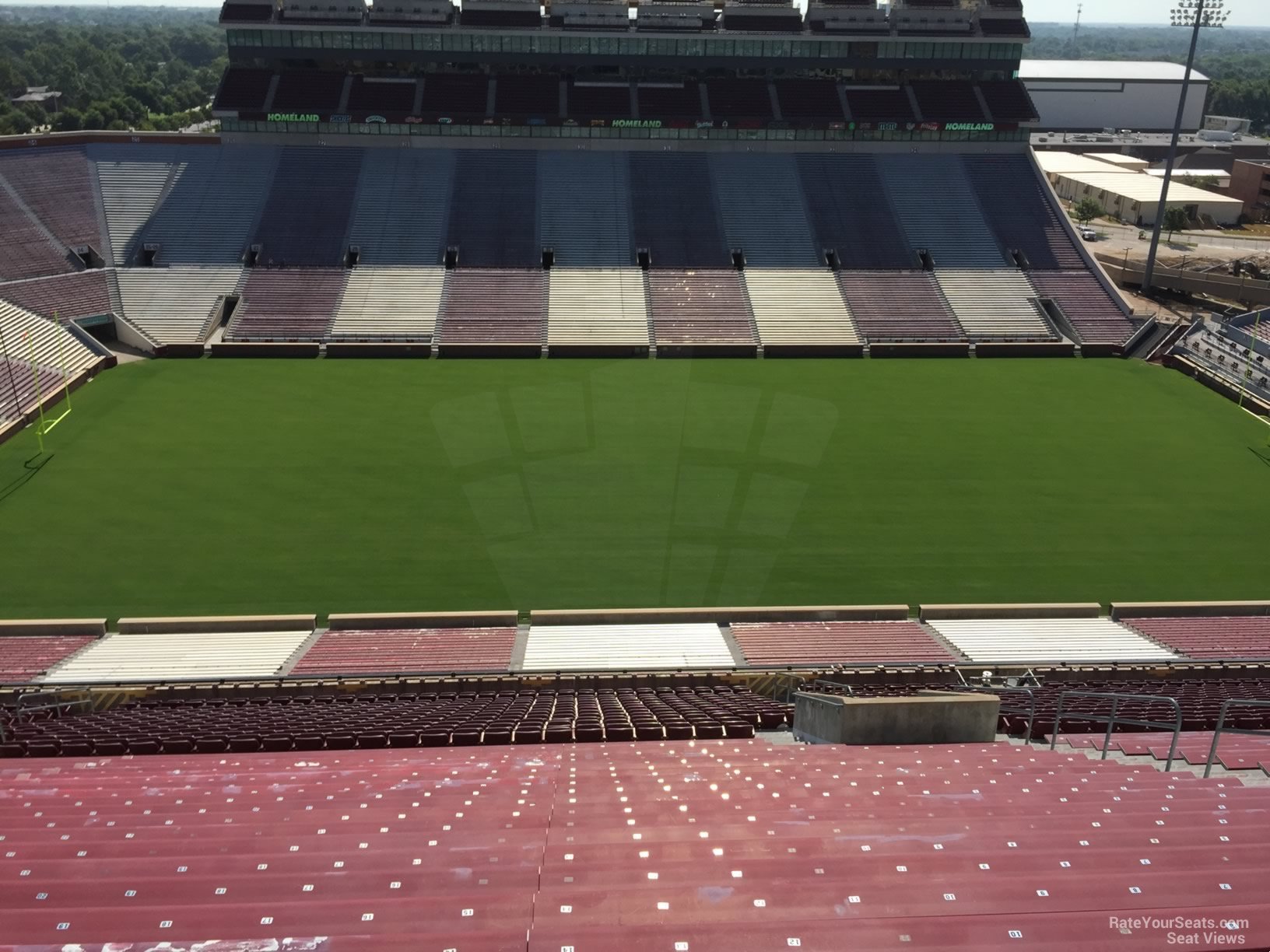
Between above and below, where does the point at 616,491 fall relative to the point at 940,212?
below

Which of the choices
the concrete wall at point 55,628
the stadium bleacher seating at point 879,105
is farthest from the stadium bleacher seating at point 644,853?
the stadium bleacher seating at point 879,105

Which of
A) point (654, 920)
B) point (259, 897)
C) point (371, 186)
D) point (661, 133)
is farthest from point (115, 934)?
point (661, 133)

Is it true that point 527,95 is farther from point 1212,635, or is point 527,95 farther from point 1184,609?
point 1212,635

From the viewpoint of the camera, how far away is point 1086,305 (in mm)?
44000

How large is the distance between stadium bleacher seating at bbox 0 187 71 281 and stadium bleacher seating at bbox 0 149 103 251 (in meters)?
0.56

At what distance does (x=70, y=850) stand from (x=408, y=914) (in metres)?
3.66

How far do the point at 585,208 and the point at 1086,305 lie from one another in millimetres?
24009

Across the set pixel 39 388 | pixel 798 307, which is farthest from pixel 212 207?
pixel 798 307

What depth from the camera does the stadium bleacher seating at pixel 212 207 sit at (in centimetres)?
4466

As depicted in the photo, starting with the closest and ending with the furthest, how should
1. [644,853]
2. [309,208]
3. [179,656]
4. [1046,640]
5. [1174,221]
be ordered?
[644,853], [179,656], [1046,640], [309,208], [1174,221]

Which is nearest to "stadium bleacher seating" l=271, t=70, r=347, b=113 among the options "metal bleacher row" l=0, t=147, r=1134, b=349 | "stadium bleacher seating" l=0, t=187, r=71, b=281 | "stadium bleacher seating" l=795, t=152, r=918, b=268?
"metal bleacher row" l=0, t=147, r=1134, b=349

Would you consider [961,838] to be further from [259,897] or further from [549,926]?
[259,897]

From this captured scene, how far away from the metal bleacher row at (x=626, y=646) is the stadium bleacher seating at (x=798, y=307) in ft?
71.3

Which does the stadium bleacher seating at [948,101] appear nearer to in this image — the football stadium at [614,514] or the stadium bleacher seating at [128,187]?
the football stadium at [614,514]
